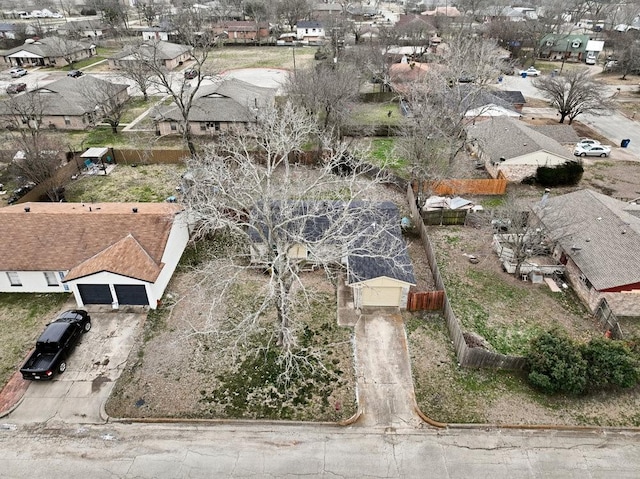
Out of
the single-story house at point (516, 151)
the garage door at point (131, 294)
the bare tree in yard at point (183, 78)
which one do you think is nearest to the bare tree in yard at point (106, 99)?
the bare tree in yard at point (183, 78)

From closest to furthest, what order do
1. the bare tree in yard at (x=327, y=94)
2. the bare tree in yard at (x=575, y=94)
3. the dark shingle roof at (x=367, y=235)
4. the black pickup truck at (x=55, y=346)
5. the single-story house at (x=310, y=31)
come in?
the black pickup truck at (x=55, y=346) < the dark shingle roof at (x=367, y=235) < the bare tree in yard at (x=327, y=94) < the bare tree in yard at (x=575, y=94) < the single-story house at (x=310, y=31)

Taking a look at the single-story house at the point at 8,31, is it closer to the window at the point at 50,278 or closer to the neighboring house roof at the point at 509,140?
the window at the point at 50,278

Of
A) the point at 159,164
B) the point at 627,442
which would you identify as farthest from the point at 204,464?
the point at 159,164

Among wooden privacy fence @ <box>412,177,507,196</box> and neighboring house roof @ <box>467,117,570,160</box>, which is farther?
neighboring house roof @ <box>467,117,570,160</box>

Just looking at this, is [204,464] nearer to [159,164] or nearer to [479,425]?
[479,425]

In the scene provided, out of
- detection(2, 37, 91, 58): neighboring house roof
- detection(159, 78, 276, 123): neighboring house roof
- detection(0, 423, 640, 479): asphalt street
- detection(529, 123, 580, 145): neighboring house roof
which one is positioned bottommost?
detection(0, 423, 640, 479): asphalt street

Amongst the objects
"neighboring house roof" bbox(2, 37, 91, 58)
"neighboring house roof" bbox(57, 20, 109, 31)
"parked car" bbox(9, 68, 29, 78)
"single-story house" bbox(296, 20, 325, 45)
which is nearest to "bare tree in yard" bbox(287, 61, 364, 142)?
"parked car" bbox(9, 68, 29, 78)

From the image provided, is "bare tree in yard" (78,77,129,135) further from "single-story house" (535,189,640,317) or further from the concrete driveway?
"single-story house" (535,189,640,317)
